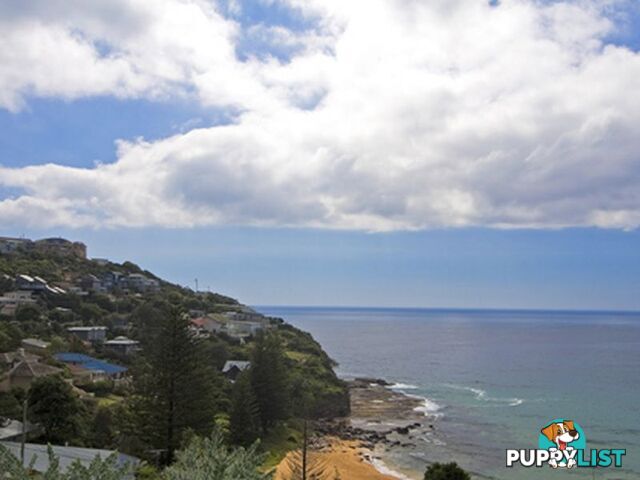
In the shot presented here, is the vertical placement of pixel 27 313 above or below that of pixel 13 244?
below

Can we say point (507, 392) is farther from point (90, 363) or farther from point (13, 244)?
point (13, 244)

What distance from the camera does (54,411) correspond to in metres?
21.9

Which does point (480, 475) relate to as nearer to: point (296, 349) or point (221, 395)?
point (221, 395)

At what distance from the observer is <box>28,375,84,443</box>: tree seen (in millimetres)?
21719

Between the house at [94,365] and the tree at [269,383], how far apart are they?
29.8ft

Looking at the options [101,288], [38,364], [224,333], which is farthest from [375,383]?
[38,364]

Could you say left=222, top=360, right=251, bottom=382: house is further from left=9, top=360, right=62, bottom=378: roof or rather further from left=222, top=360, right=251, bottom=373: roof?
left=9, top=360, right=62, bottom=378: roof

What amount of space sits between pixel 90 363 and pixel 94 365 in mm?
360

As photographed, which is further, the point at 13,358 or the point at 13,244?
the point at 13,244

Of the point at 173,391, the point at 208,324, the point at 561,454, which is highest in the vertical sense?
the point at 208,324

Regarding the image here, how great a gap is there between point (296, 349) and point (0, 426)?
37837 mm

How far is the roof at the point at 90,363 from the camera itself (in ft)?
119

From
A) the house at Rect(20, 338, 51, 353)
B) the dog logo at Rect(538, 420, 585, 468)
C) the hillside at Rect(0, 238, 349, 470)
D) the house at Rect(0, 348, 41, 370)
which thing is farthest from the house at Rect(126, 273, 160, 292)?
the dog logo at Rect(538, 420, 585, 468)

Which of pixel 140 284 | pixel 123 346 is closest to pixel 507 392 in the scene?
pixel 123 346
